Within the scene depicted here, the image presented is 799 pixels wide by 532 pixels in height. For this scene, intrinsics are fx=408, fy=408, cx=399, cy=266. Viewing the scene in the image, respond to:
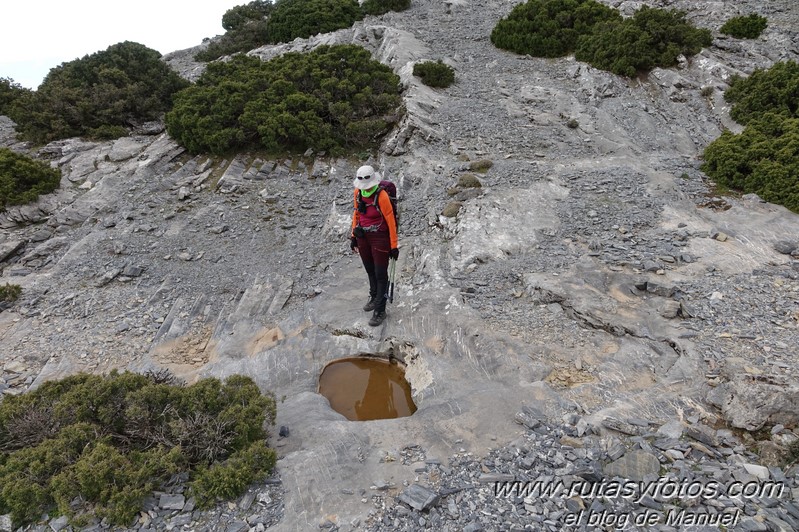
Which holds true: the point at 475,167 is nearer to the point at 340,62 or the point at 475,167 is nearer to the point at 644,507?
the point at 340,62

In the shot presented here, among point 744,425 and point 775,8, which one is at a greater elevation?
point 775,8

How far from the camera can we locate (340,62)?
19922 mm

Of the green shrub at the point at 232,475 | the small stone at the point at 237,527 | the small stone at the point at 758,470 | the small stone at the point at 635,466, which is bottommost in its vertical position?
the small stone at the point at 758,470

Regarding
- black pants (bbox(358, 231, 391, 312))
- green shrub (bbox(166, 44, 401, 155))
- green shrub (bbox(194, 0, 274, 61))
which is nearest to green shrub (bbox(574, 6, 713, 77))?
green shrub (bbox(166, 44, 401, 155))

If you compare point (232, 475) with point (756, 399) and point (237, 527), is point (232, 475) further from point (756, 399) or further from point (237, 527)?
point (756, 399)

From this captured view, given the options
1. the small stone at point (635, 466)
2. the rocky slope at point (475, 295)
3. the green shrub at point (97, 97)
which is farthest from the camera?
the green shrub at point (97, 97)

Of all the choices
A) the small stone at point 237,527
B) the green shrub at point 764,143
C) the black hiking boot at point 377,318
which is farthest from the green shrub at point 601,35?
the small stone at point 237,527

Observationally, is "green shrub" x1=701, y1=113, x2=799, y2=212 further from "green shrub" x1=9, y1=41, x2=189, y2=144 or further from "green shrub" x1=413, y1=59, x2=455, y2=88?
"green shrub" x1=9, y1=41, x2=189, y2=144

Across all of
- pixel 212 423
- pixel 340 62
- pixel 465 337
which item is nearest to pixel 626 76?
pixel 340 62

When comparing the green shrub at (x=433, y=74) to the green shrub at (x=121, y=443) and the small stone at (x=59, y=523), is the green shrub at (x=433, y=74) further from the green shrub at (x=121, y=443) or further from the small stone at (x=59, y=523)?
the small stone at (x=59, y=523)

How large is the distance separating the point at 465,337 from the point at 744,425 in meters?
4.66

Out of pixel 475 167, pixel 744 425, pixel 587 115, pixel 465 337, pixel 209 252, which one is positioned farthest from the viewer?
pixel 587 115

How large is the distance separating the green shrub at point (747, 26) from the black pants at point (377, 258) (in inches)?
919

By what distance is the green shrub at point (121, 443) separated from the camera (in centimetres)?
500
